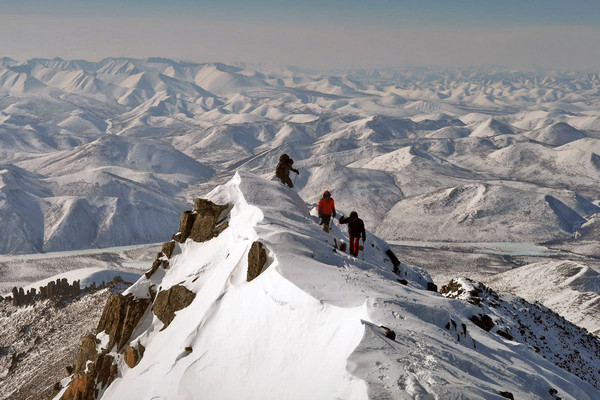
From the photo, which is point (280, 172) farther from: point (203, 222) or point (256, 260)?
point (256, 260)

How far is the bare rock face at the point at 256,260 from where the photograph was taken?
74.3 feet

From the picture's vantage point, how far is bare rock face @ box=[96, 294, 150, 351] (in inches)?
1124

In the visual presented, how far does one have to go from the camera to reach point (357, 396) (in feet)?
43.9

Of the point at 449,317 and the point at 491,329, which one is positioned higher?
the point at 449,317

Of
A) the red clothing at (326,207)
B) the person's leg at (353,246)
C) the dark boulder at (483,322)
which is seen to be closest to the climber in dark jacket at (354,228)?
the person's leg at (353,246)

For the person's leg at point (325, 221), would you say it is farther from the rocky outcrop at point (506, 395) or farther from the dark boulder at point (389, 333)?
the rocky outcrop at point (506, 395)

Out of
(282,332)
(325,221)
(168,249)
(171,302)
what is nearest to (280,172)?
(325,221)

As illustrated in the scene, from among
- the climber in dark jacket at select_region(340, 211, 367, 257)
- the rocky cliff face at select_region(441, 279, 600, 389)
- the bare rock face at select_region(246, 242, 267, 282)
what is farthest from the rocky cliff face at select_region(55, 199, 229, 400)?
the rocky cliff face at select_region(441, 279, 600, 389)

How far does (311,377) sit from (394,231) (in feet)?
521

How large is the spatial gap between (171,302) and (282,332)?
11899 mm

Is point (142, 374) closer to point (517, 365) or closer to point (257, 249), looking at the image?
point (257, 249)

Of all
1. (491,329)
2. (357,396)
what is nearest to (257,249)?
(357,396)

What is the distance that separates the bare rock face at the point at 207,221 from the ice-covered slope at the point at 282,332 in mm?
95

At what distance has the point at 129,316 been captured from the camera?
29.0 metres
